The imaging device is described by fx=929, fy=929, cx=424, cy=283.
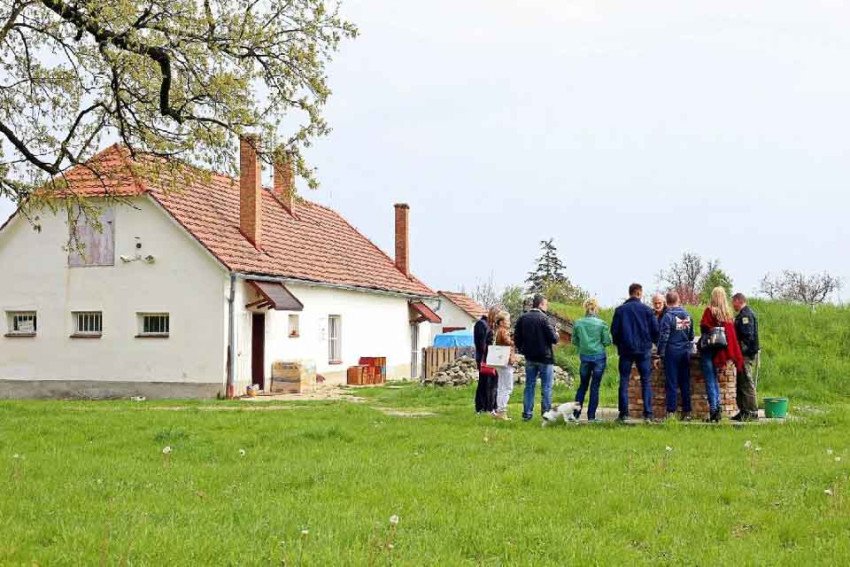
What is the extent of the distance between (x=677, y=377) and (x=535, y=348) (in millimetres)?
2232

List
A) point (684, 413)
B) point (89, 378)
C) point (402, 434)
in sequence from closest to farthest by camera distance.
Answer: point (402, 434) < point (684, 413) < point (89, 378)

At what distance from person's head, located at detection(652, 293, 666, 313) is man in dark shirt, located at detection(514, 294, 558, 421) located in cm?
166

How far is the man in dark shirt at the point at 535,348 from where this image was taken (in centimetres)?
1467

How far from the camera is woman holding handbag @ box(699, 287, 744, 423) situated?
13.7 m

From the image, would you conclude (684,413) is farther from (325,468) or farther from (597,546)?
(597,546)

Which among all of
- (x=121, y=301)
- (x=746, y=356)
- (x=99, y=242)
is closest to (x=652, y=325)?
(x=746, y=356)

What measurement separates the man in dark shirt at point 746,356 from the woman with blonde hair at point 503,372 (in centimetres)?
354

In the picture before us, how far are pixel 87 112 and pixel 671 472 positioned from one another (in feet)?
41.0

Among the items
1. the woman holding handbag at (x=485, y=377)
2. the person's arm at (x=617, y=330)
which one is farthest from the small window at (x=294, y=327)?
the person's arm at (x=617, y=330)

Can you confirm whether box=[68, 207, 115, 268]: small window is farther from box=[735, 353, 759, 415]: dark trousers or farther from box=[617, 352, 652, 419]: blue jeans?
box=[735, 353, 759, 415]: dark trousers

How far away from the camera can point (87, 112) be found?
16.9 m

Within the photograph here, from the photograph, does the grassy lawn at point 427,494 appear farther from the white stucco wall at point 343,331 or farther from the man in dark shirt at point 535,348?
the white stucco wall at point 343,331

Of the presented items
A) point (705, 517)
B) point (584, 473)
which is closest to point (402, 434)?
point (584, 473)

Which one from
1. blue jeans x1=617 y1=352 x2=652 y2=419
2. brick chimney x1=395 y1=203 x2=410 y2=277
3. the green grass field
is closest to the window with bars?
brick chimney x1=395 y1=203 x2=410 y2=277
